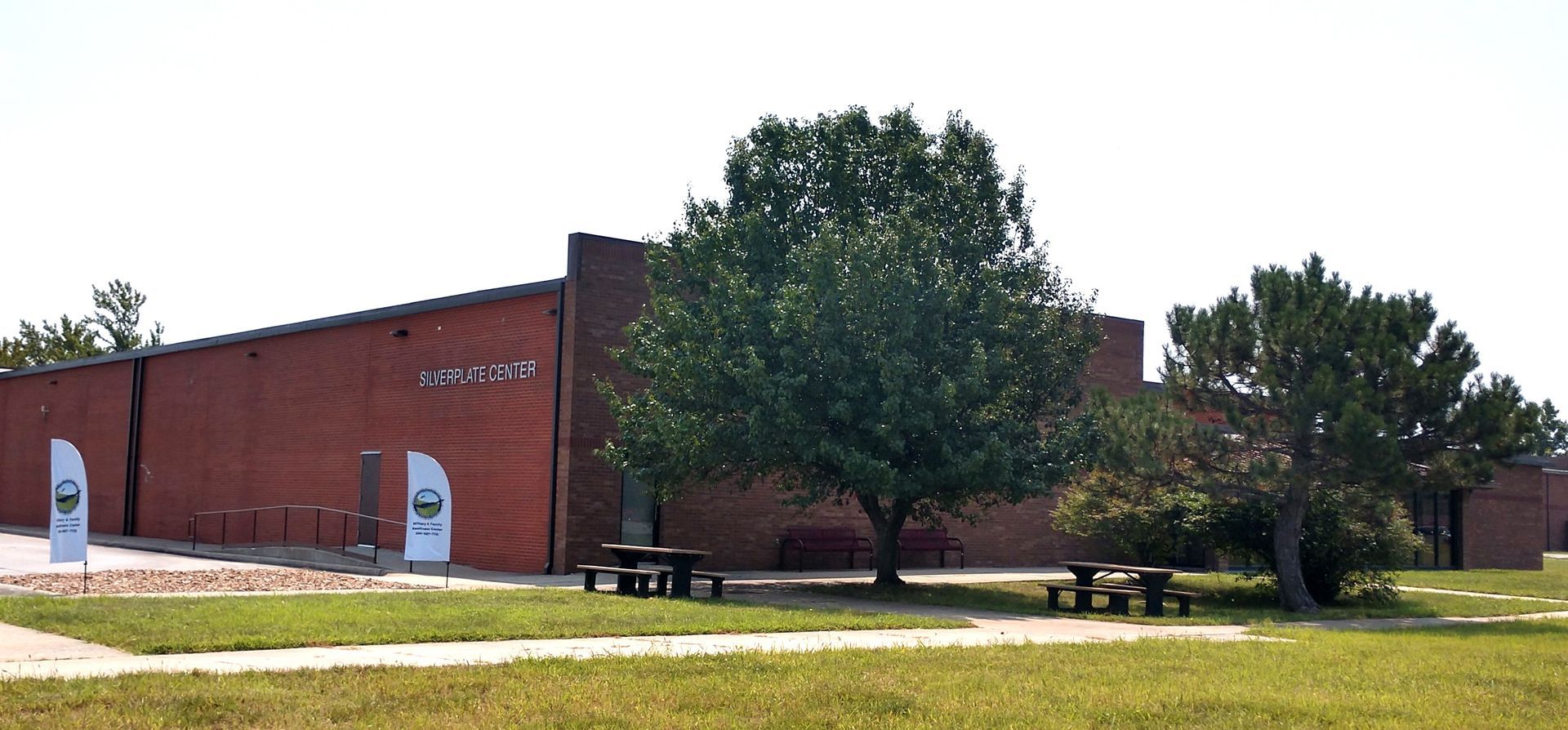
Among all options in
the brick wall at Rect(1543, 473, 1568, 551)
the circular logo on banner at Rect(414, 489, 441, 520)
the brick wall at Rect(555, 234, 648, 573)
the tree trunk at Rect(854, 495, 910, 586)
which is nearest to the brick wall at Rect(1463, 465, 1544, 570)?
the tree trunk at Rect(854, 495, 910, 586)

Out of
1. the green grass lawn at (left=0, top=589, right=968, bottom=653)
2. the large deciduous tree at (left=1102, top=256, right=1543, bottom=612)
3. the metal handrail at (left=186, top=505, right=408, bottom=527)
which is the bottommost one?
the green grass lawn at (left=0, top=589, right=968, bottom=653)

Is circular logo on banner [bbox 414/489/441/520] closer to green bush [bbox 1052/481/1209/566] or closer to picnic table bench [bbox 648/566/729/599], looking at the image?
picnic table bench [bbox 648/566/729/599]

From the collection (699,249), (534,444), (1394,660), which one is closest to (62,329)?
(534,444)

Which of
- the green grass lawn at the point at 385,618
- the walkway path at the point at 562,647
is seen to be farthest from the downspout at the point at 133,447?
the walkway path at the point at 562,647

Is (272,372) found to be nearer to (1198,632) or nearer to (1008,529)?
(1008,529)

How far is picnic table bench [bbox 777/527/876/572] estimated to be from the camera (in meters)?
27.1

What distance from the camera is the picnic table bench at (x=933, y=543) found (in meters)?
29.7

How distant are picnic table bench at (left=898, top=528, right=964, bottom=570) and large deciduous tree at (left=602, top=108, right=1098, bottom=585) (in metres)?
6.72

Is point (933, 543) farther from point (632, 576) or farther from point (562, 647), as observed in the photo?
point (562, 647)

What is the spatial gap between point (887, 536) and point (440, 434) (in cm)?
987

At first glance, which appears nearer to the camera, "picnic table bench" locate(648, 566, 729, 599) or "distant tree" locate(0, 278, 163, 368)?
"picnic table bench" locate(648, 566, 729, 599)

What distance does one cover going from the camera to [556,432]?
24.6 m

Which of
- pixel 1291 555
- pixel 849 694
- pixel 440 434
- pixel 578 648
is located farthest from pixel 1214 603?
pixel 440 434

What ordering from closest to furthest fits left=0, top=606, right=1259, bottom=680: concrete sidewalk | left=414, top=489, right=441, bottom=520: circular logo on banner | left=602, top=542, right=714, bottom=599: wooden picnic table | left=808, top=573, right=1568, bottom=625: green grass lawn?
1. left=0, top=606, right=1259, bottom=680: concrete sidewalk
2. left=602, top=542, right=714, bottom=599: wooden picnic table
3. left=808, top=573, right=1568, bottom=625: green grass lawn
4. left=414, top=489, right=441, bottom=520: circular logo on banner
